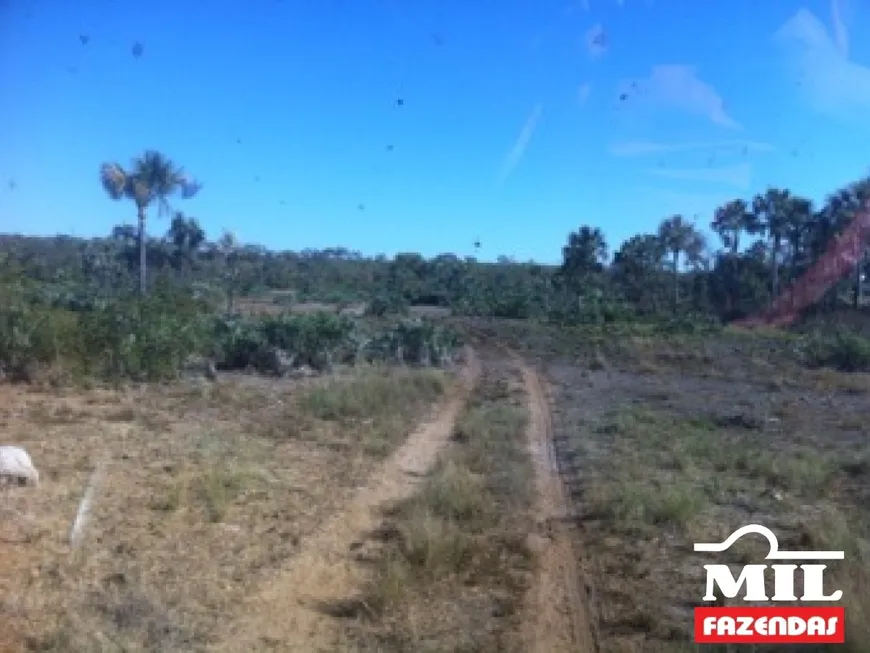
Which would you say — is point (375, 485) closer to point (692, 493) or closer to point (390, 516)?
point (390, 516)

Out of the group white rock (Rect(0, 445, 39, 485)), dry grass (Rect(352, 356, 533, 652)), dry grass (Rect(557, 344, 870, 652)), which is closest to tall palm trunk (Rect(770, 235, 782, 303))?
dry grass (Rect(557, 344, 870, 652))

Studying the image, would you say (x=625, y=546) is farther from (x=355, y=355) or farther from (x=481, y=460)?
(x=355, y=355)

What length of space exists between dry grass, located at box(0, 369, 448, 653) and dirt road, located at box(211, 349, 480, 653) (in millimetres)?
179

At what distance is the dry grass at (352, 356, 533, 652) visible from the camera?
6551 millimetres

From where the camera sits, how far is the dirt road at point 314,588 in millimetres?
6426

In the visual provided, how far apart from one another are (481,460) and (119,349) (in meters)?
10.4

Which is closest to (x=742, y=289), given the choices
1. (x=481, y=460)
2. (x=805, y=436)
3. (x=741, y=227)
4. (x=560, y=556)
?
(x=741, y=227)

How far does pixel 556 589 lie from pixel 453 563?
0.94 meters

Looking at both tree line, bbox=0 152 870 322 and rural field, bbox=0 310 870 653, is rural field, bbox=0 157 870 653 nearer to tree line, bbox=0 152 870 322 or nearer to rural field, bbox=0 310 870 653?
rural field, bbox=0 310 870 653

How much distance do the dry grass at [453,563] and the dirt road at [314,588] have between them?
23cm

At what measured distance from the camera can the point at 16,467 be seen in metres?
9.91

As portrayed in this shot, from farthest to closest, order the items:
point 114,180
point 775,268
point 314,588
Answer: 1. point 775,268
2. point 114,180
3. point 314,588

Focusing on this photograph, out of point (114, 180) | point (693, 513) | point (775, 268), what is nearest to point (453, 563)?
point (693, 513)

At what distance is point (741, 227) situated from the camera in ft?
197
